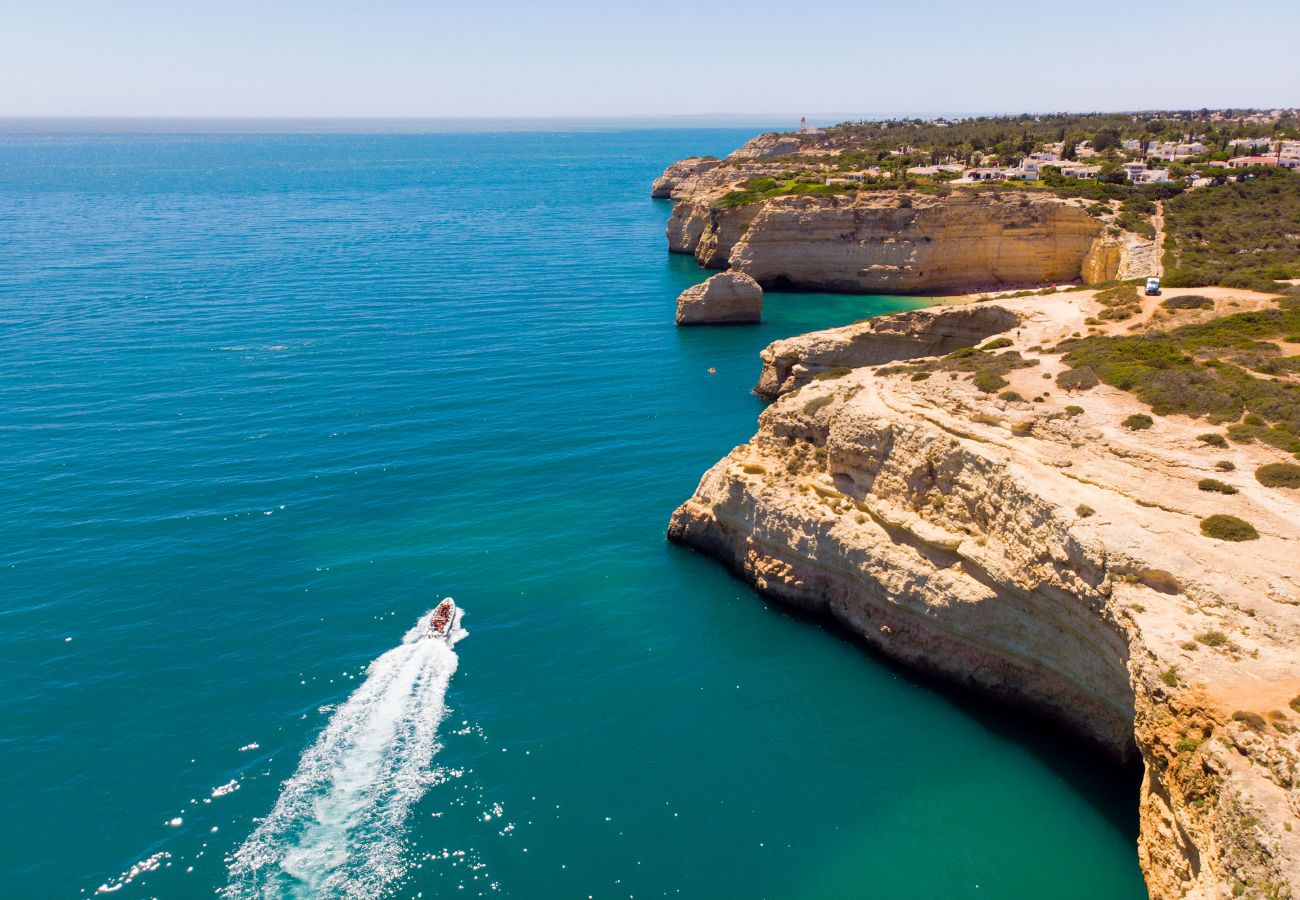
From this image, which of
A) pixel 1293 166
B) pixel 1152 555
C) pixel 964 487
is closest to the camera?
pixel 1152 555

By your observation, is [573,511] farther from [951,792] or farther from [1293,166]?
[1293,166]

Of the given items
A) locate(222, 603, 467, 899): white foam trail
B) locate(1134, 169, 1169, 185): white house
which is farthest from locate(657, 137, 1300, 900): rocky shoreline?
locate(1134, 169, 1169, 185): white house

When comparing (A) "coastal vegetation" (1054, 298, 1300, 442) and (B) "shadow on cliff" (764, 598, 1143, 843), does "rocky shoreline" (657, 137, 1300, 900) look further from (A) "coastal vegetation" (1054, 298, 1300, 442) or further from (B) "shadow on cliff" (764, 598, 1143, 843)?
(A) "coastal vegetation" (1054, 298, 1300, 442)

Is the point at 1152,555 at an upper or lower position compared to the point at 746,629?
upper

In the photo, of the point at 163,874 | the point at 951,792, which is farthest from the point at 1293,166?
the point at 163,874

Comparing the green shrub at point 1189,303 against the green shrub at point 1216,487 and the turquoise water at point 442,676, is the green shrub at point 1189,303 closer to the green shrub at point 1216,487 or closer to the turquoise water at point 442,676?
the green shrub at point 1216,487

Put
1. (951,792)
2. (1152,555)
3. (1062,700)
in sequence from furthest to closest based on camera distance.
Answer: (1062,700) → (951,792) → (1152,555)

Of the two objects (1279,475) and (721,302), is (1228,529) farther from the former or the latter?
(721,302)

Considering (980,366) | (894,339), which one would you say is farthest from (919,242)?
(980,366)
